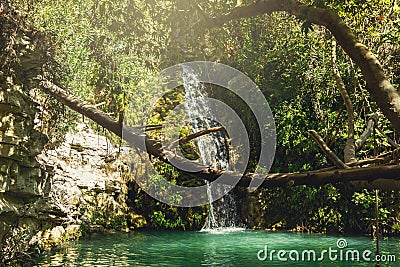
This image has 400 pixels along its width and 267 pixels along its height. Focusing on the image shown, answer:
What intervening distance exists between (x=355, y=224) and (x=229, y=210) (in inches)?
140

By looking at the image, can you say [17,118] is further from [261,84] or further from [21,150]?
[261,84]

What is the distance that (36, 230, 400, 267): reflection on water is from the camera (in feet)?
23.0

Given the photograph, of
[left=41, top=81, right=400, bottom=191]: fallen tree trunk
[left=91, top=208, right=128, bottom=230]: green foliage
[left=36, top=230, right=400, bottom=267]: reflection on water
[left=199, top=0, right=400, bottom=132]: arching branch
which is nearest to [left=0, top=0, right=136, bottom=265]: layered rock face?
[left=36, top=230, right=400, bottom=267]: reflection on water

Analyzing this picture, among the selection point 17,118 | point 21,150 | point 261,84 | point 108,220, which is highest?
point 261,84

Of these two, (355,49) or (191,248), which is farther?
(191,248)

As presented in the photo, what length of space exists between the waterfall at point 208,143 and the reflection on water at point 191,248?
48.7 inches

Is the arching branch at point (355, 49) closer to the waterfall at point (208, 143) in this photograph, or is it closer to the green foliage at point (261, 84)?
the green foliage at point (261, 84)

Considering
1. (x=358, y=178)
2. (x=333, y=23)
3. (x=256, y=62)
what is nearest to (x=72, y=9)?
(x=333, y=23)

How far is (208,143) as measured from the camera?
1368 centimetres

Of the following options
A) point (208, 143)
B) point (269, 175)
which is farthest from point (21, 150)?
point (208, 143)

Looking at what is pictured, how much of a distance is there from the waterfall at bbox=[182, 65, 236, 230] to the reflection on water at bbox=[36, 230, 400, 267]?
1236mm

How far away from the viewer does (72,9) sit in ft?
24.9

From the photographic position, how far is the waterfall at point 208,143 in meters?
12.8

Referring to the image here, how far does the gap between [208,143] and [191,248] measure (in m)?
5.44
